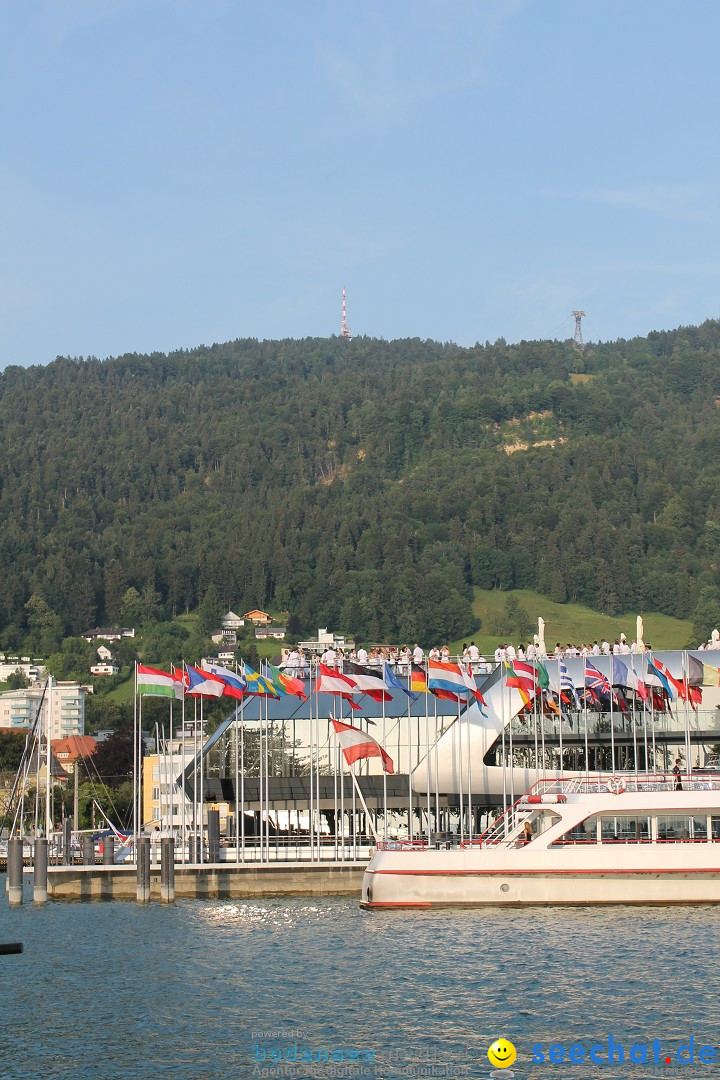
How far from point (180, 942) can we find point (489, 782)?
1064 inches

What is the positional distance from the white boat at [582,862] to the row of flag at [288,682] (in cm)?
796

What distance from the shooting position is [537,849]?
54531 millimetres

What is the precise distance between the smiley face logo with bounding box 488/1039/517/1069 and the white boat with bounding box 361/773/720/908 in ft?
73.7

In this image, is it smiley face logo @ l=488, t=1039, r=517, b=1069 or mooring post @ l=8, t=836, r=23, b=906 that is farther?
mooring post @ l=8, t=836, r=23, b=906

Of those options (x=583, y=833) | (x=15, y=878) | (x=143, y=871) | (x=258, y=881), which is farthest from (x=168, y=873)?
(x=583, y=833)

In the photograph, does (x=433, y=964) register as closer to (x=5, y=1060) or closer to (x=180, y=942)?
(x=180, y=942)

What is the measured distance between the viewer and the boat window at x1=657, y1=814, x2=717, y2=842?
181 ft

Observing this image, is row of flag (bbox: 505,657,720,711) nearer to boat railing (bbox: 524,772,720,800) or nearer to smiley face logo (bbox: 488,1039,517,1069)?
boat railing (bbox: 524,772,720,800)

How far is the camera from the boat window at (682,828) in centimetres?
5516

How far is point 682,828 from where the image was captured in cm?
5528

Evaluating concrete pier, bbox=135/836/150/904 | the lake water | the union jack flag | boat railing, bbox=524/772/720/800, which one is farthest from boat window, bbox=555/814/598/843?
concrete pier, bbox=135/836/150/904

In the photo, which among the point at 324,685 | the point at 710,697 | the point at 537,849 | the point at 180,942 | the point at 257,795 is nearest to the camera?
the point at 180,942

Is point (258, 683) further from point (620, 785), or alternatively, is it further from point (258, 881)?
A: point (620, 785)

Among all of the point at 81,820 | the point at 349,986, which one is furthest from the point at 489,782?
the point at 81,820
